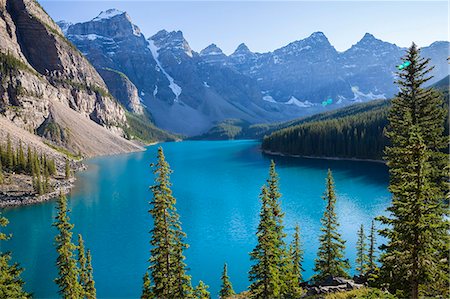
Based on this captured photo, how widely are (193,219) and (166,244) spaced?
42.4m

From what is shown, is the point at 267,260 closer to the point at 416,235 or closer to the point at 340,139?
the point at 416,235

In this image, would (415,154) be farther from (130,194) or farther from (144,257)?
(130,194)

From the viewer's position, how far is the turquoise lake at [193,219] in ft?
149

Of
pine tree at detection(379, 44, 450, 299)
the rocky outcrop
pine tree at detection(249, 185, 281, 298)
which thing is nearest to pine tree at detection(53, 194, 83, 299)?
pine tree at detection(249, 185, 281, 298)

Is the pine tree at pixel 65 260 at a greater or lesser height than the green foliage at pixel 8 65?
lesser

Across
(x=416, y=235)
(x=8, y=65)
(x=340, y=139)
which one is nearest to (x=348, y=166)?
(x=340, y=139)

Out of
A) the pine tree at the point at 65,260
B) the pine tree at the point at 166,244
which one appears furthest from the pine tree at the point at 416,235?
the pine tree at the point at 65,260

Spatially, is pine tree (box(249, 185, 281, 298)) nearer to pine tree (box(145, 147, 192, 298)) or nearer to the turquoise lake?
pine tree (box(145, 147, 192, 298))

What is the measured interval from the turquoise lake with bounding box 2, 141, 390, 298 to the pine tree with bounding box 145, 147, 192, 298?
48.7 feet

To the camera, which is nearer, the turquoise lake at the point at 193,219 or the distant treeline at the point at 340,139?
the turquoise lake at the point at 193,219

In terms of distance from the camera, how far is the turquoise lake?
45.5 metres

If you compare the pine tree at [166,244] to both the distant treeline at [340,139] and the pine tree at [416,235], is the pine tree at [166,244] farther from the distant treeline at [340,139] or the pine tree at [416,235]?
the distant treeline at [340,139]

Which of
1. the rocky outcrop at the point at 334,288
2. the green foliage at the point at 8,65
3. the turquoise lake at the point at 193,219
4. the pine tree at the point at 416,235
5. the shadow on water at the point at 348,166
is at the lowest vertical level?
the turquoise lake at the point at 193,219

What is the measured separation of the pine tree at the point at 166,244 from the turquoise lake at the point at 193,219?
14836 millimetres
